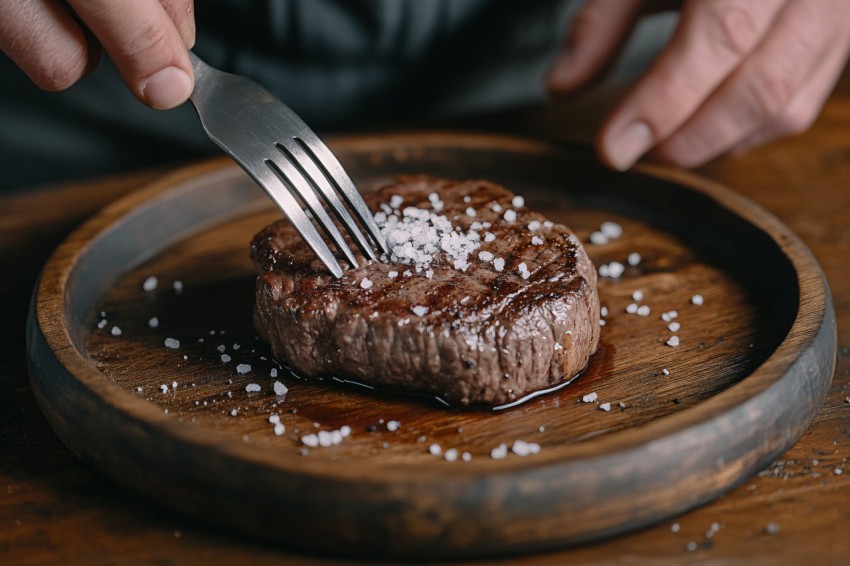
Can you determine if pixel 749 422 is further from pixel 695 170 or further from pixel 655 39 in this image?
pixel 655 39

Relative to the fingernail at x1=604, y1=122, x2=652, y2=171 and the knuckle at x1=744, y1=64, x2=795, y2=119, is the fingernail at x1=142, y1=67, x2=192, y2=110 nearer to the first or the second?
the fingernail at x1=604, y1=122, x2=652, y2=171

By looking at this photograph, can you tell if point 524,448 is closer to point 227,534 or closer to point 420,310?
point 420,310

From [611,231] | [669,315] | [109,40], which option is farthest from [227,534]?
[611,231]

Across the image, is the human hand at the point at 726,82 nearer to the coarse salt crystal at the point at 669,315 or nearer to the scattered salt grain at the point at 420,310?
the coarse salt crystal at the point at 669,315

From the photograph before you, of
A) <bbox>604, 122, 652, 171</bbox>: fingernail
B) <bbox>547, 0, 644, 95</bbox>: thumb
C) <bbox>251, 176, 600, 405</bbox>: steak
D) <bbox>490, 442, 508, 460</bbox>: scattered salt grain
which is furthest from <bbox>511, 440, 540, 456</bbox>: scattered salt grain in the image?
<bbox>547, 0, 644, 95</bbox>: thumb

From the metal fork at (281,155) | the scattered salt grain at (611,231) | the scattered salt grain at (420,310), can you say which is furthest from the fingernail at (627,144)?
the scattered salt grain at (420,310)

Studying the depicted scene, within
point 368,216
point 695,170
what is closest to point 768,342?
point 368,216
